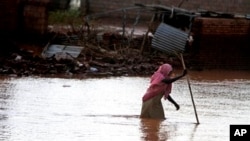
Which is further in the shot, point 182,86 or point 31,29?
point 31,29

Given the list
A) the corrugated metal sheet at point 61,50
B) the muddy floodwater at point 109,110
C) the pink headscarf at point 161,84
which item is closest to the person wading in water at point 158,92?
the pink headscarf at point 161,84

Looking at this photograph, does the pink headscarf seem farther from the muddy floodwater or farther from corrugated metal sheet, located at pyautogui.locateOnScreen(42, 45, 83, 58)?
corrugated metal sheet, located at pyautogui.locateOnScreen(42, 45, 83, 58)

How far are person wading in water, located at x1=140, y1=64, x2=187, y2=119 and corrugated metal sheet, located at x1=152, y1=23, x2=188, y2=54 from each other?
9.51 m

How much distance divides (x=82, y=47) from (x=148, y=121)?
9344 mm

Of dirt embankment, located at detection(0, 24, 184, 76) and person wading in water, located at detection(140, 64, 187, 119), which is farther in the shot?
dirt embankment, located at detection(0, 24, 184, 76)

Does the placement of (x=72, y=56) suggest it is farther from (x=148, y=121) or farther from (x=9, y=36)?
(x=148, y=121)

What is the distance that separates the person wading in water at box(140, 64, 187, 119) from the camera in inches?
522

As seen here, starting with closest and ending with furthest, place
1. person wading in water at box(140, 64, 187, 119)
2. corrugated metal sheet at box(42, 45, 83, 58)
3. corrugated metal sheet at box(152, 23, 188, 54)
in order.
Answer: person wading in water at box(140, 64, 187, 119) < corrugated metal sheet at box(42, 45, 83, 58) < corrugated metal sheet at box(152, 23, 188, 54)

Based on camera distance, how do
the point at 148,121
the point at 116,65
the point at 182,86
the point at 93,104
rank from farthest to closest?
the point at 116,65
the point at 182,86
the point at 93,104
the point at 148,121

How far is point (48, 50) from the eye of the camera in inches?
883

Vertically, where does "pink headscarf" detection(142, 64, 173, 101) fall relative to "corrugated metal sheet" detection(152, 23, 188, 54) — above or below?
above

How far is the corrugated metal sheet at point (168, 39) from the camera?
2298 cm

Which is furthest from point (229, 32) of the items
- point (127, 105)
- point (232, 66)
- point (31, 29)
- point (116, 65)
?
point (127, 105)

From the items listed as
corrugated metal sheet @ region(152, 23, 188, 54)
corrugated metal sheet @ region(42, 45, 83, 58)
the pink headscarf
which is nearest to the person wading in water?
the pink headscarf
